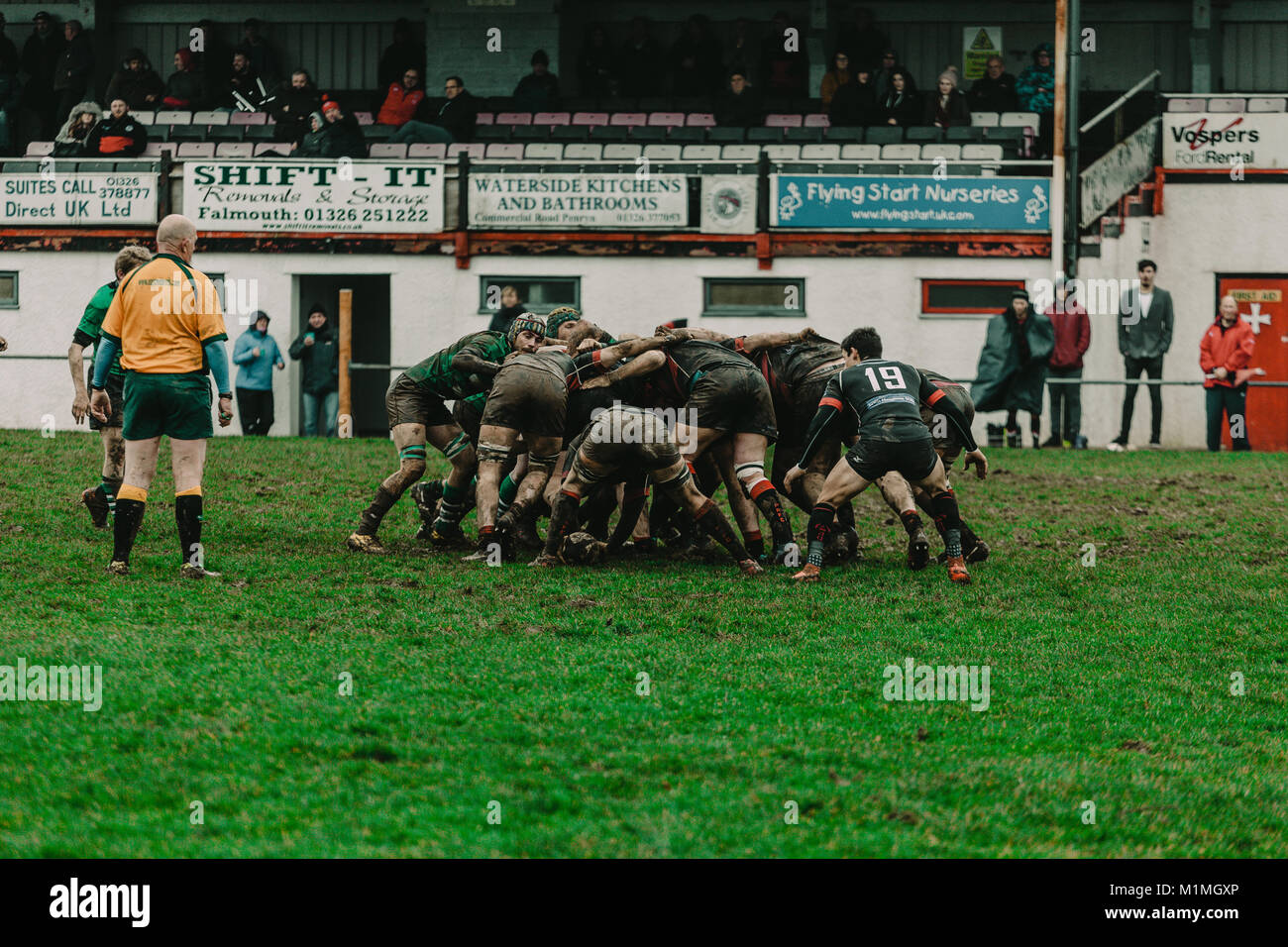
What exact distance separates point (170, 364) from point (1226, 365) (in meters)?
13.7

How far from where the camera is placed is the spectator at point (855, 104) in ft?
79.2

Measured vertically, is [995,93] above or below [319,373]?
above

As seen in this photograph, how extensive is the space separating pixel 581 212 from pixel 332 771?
17.4 metres

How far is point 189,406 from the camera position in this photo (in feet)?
31.6

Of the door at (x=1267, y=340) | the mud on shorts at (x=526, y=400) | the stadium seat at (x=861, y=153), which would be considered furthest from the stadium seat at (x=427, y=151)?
the mud on shorts at (x=526, y=400)

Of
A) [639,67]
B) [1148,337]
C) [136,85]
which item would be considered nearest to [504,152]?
[639,67]

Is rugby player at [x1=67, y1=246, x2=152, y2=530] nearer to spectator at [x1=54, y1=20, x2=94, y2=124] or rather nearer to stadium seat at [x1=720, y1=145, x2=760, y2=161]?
stadium seat at [x1=720, y1=145, x2=760, y2=161]

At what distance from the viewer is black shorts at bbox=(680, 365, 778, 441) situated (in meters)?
11.0

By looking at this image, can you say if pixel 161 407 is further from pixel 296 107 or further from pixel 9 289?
pixel 296 107

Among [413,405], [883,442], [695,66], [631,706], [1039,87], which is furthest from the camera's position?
[695,66]

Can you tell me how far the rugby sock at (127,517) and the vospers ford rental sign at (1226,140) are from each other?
17.4 metres

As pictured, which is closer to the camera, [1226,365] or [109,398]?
[109,398]

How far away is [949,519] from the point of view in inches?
414
